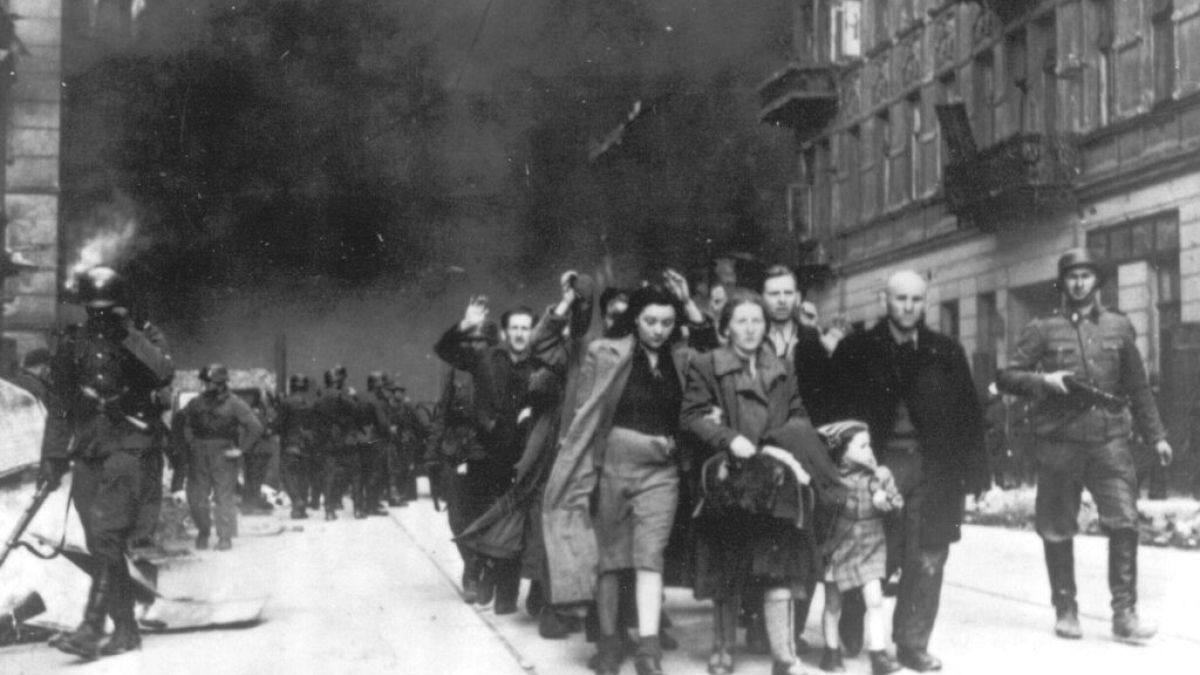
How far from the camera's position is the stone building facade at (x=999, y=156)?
21.2m

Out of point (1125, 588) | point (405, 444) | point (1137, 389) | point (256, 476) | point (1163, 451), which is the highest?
point (1137, 389)

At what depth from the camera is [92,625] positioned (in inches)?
333

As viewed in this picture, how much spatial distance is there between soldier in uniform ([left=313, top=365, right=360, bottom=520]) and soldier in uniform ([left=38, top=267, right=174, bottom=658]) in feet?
42.4

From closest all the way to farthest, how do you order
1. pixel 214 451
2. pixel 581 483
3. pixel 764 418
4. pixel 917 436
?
pixel 764 418, pixel 917 436, pixel 581 483, pixel 214 451

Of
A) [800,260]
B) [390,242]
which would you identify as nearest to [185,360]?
[390,242]

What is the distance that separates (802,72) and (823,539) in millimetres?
28738

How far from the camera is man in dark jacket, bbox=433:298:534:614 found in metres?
10.7

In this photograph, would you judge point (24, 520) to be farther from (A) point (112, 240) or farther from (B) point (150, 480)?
(A) point (112, 240)

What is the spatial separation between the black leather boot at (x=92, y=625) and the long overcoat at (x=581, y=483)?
248 cm

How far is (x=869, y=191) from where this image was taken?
3316 cm

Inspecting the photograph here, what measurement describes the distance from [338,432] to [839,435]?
15210 millimetres

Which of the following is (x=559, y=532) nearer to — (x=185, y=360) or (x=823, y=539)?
(x=823, y=539)

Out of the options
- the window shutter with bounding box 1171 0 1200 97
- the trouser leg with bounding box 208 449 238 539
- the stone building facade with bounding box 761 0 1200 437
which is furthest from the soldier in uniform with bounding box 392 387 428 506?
the window shutter with bounding box 1171 0 1200 97

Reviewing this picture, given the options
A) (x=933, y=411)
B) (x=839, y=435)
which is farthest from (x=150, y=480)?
(x=933, y=411)
